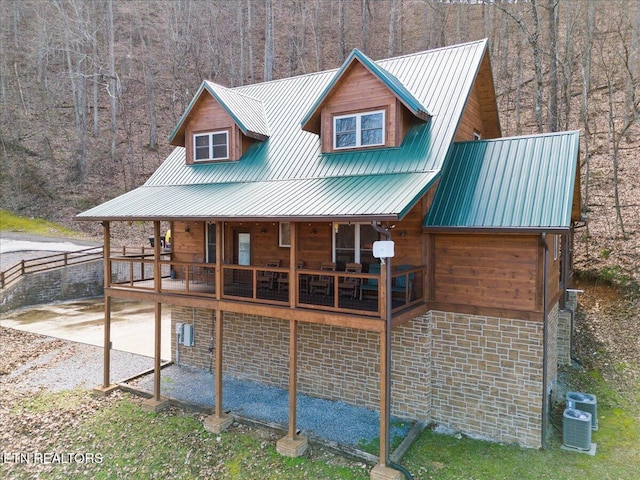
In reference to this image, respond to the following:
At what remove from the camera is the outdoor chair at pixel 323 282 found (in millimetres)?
11255

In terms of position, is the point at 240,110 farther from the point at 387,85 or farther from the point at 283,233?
the point at 387,85

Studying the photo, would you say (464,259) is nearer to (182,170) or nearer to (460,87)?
(460,87)

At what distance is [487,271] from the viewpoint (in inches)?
385

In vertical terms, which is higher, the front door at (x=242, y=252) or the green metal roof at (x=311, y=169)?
the green metal roof at (x=311, y=169)

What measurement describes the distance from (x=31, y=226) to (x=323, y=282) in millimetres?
28763

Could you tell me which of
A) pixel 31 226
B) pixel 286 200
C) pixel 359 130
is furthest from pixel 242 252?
pixel 31 226

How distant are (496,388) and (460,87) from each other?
8.04 m

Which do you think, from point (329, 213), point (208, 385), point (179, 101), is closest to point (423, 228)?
point (329, 213)

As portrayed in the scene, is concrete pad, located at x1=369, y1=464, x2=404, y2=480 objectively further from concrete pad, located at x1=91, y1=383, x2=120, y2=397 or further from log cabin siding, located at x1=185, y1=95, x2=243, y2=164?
log cabin siding, located at x1=185, y1=95, x2=243, y2=164

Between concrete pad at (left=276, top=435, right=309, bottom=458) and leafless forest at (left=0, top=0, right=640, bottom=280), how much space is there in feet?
67.7

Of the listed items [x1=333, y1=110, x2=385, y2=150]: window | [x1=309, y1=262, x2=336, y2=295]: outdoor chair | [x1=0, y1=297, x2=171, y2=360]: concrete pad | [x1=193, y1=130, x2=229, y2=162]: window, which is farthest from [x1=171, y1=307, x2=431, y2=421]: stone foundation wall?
[x1=193, y1=130, x2=229, y2=162]: window

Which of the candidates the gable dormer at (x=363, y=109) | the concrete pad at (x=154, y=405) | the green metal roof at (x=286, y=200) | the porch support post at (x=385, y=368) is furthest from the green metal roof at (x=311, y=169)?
the concrete pad at (x=154, y=405)

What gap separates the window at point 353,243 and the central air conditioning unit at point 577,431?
5702 mm

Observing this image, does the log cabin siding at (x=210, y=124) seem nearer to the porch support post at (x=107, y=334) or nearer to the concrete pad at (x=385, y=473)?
the porch support post at (x=107, y=334)
